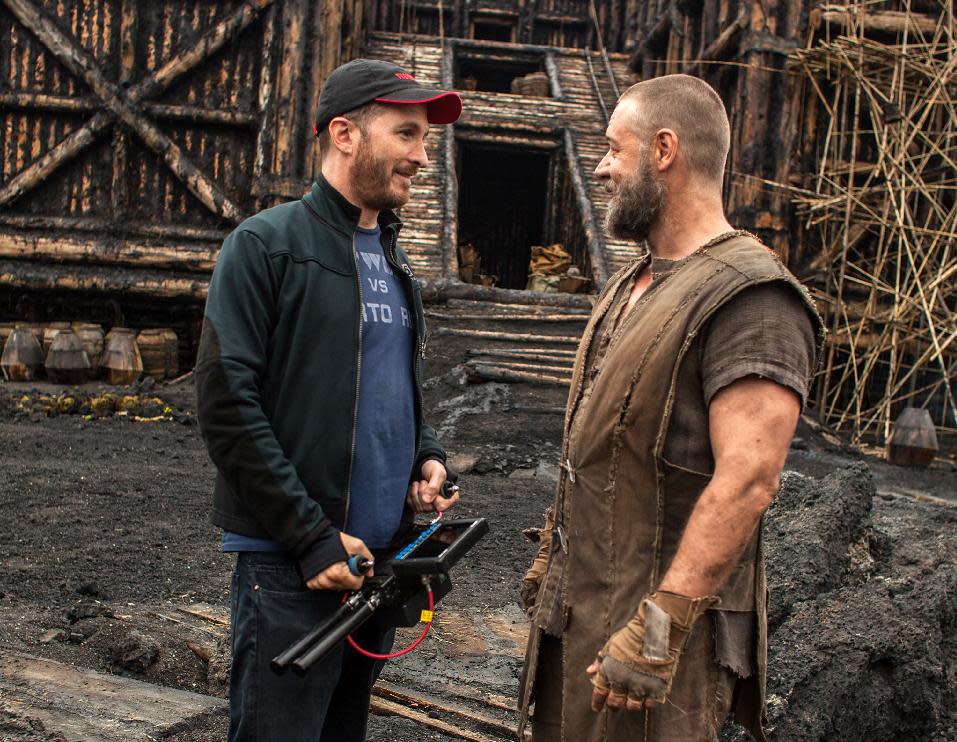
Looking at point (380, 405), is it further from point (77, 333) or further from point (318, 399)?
point (77, 333)

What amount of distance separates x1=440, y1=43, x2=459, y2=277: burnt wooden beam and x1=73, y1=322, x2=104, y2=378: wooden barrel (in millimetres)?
3955

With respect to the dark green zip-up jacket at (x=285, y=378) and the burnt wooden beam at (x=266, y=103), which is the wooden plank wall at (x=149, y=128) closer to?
the burnt wooden beam at (x=266, y=103)

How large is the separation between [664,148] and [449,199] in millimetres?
10435

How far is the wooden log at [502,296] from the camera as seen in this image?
10523mm

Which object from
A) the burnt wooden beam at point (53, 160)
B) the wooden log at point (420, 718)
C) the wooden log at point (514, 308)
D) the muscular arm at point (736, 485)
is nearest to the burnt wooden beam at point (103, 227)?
the burnt wooden beam at point (53, 160)

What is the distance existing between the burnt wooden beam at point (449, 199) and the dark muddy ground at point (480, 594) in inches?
172

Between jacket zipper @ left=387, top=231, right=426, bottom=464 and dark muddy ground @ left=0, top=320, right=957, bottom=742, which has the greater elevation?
jacket zipper @ left=387, top=231, right=426, bottom=464

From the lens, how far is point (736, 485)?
1907 millimetres

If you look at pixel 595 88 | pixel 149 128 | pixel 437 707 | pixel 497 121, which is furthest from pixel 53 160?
pixel 437 707

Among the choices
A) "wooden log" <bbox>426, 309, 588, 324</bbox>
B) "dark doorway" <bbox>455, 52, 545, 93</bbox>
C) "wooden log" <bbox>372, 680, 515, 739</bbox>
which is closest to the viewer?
"wooden log" <bbox>372, 680, 515, 739</bbox>

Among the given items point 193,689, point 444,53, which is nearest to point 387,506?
point 193,689

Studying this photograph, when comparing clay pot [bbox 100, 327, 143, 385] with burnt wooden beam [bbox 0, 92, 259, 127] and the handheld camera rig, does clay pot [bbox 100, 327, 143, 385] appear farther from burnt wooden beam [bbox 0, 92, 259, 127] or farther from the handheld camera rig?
the handheld camera rig

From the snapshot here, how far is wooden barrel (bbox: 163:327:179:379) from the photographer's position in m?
11.2

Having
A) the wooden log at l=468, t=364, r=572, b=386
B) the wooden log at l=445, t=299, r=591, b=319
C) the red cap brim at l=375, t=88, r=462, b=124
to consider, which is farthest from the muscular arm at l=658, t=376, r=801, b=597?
the wooden log at l=445, t=299, r=591, b=319
